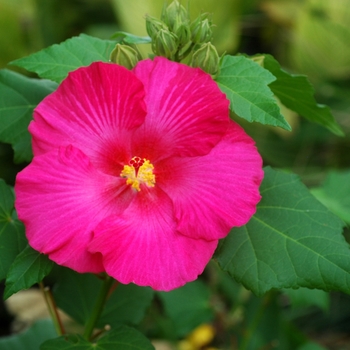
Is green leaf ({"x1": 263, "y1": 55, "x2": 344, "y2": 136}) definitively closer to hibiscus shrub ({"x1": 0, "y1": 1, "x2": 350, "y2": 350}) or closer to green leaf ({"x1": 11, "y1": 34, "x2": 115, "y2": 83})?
hibiscus shrub ({"x1": 0, "y1": 1, "x2": 350, "y2": 350})

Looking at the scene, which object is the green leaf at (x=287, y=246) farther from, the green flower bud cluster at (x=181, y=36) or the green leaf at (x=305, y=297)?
the green leaf at (x=305, y=297)

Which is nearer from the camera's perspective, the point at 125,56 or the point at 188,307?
the point at 125,56

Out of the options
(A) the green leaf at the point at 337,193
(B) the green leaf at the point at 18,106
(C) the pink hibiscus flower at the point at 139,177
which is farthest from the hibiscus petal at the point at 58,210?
(A) the green leaf at the point at 337,193

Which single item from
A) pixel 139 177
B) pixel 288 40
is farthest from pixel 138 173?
pixel 288 40

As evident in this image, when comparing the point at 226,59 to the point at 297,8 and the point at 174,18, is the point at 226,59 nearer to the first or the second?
the point at 174,18

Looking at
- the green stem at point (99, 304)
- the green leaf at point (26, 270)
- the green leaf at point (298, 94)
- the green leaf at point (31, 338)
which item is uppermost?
the green leaf at point (298, 94)

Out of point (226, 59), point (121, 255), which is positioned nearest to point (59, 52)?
point (226, 59)

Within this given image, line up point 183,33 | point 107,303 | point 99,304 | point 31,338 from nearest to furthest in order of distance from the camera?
1. point 183,33
2. point 99,304
3. point 107,303
4. point 31,338

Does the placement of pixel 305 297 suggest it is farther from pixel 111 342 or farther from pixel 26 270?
pixel 26 270
